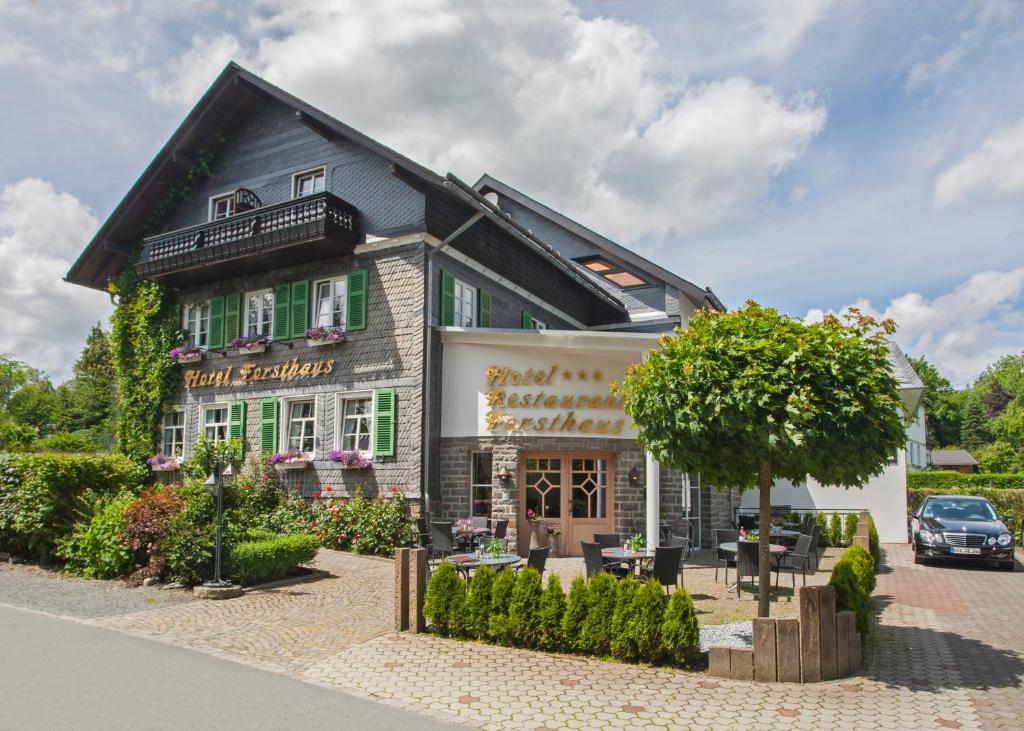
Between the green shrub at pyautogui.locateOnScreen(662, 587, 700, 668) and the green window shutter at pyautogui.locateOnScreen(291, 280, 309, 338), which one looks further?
the green window shutter at pyautogui.locateOnScreen(291, 280, 309, 338)

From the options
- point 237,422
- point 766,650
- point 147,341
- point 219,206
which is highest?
point 219,206

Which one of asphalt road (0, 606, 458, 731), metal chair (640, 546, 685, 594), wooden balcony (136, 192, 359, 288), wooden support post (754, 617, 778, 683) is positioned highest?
wooden balcony (136, 192, 359, 288)

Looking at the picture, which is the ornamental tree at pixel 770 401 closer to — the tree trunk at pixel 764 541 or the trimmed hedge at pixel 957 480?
the tree trunk at pixel 764 541

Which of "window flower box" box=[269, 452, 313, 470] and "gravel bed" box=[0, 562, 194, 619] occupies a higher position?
"window flower box" box=[269, 452, 313, 470]

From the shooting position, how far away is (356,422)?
53.2ft

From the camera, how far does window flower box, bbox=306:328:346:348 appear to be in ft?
53.2

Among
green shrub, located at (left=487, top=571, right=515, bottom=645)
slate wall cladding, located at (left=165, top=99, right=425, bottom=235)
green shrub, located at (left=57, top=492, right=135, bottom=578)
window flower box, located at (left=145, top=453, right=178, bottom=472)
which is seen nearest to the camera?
green shrub, located at (left=487, top=571, right=515, bottom=645)

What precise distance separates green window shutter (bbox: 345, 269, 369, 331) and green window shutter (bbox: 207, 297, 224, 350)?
402 cm

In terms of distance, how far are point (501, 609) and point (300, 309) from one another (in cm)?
1086

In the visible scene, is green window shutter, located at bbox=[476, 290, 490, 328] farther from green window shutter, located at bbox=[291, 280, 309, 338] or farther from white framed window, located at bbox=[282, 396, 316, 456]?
white framed window, located at bbox=[282, 396, 316, 456]

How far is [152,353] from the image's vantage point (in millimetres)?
19406

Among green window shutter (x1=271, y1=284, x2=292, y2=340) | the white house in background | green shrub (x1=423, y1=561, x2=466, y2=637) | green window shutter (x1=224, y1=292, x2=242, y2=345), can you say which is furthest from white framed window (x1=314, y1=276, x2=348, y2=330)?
the white house in background

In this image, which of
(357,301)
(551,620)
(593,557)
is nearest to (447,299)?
(357,301)

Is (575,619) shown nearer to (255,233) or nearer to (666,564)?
(666,564)
